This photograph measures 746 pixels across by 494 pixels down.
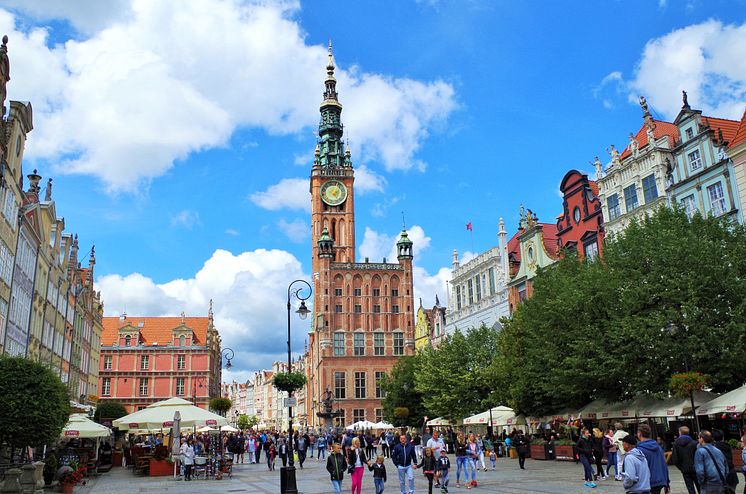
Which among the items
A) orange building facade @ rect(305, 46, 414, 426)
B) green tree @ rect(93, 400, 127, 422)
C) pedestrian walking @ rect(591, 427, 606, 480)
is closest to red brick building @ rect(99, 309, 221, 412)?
orange building facade @ rect(305, 46, 414, 426)

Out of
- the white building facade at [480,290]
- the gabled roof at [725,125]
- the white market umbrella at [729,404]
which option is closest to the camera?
the white market umbrella at [729,404]

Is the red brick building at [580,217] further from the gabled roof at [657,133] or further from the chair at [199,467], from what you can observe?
the chair at [199,467]

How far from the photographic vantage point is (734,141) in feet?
104

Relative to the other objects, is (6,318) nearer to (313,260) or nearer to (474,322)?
(474,322)

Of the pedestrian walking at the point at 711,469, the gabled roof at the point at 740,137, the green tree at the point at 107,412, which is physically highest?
the gabled roof at the point at 740,137

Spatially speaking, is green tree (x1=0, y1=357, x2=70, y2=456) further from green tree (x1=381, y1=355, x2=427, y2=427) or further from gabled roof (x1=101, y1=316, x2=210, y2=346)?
gabled roof (x1=101, y1=316, x2=210, y2=346)

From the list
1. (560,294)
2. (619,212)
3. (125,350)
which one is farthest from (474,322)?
(125,350)

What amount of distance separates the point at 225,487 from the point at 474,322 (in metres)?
38.7

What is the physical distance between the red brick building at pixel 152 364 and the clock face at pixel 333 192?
26.2 m

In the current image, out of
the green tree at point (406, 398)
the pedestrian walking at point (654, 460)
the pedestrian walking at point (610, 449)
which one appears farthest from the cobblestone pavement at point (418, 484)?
the green tree at point (406, 398)

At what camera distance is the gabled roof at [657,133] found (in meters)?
37.9

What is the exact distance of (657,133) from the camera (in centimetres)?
3859

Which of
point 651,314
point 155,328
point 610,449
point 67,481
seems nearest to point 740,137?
point 651,314

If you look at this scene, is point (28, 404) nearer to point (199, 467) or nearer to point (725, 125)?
point (199, 467)
